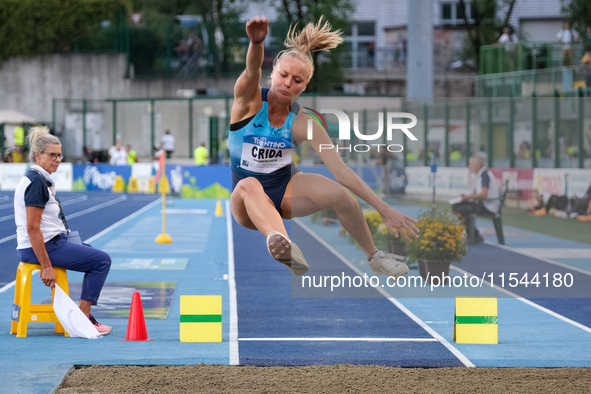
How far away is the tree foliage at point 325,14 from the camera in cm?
4447

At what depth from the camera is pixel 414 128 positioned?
19.5ft

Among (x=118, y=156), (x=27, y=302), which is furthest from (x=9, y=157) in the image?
(x=27, y=302)

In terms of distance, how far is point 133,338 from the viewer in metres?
8.31

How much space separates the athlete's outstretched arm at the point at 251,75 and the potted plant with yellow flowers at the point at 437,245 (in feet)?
22.9

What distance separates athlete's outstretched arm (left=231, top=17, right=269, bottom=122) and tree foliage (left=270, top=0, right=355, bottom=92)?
39.6 m

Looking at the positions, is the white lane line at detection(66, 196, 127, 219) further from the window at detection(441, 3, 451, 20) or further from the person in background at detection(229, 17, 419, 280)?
the window at detection(441, 3, 451, 20)

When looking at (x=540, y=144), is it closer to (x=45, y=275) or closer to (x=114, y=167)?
(x=45, y=275)

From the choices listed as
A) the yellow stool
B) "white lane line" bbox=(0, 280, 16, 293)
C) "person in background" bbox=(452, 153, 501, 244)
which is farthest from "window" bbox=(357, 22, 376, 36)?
the yellow stool

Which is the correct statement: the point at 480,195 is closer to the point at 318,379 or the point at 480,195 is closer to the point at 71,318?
the point at 318,379

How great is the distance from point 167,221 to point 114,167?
9.68m

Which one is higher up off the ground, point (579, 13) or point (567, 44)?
point (579, 13)

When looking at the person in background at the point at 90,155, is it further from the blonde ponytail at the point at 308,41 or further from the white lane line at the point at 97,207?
the blonde ponytail at the point at 308,41

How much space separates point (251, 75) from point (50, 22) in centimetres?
3864

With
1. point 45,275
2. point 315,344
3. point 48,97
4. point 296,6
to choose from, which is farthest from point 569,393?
point 296,6
